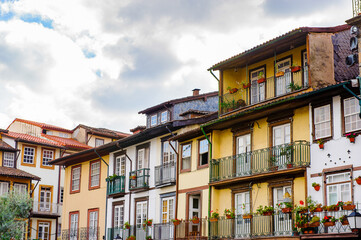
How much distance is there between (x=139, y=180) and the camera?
39625mm

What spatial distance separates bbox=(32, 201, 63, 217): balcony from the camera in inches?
2208

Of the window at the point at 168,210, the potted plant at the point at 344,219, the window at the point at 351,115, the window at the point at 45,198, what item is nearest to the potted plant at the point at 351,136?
the window at the point at 351,115

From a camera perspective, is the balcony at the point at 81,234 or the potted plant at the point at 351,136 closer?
the potted plant at the point at 351,136

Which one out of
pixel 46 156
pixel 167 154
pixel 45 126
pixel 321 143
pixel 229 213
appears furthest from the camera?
pixel 45 126

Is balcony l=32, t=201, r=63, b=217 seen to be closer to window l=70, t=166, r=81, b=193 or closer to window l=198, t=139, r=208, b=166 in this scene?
window l=70, t=166, r=81, b=193

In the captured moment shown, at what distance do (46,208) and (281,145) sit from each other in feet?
111

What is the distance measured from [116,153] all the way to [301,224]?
19.8m

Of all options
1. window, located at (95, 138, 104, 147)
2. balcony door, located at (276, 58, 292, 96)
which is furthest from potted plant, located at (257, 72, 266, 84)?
window, located at (95, 138, 104, 147)

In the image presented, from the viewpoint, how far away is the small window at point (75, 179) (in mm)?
46625

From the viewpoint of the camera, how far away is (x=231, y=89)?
33469 millimetres


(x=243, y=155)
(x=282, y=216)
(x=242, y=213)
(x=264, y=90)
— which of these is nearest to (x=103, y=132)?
(x=264, y=90)

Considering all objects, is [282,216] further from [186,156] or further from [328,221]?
[186,156]

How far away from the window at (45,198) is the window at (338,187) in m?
36.3

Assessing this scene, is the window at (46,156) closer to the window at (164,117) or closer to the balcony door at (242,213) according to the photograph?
the window at (164,117)
